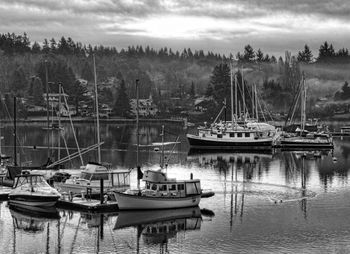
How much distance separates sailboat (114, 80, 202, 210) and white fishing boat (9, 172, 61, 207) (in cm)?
584

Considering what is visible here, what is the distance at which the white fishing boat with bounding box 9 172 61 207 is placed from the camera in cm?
5601

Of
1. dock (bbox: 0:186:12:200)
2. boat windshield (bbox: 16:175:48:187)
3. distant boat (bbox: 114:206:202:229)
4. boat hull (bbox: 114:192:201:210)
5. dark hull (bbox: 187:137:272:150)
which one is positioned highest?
boat windshield (bbox: 16:175:48:187)

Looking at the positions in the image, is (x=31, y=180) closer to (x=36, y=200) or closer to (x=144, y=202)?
(x=36, y=200)

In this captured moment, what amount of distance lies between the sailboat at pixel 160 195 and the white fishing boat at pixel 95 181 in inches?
194

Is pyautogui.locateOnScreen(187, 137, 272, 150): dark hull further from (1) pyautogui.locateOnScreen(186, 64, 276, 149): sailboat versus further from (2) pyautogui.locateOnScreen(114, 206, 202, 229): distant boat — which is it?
(2) pyautogui.locateOnScreen(114, 206, 202, 229): distant boat

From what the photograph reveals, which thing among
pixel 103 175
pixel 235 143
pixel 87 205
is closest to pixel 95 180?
pixel 103 175

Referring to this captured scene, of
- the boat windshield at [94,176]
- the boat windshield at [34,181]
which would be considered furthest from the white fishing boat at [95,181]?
the boat windshield at [34,181]

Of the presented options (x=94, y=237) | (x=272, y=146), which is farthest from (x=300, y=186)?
(x=272, y=146)

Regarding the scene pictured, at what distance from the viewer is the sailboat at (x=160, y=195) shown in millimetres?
54375

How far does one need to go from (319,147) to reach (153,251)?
237 feet

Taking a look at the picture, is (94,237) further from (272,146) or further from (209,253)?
(272,146)

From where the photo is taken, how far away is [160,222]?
52500 mm

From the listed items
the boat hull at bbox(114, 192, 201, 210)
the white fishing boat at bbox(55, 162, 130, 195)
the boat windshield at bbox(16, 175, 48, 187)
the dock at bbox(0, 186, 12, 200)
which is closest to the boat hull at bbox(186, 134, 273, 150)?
the white fishing boat at bbox(55, 162, 130, 195)

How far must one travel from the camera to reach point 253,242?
4738cm
